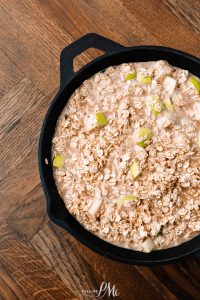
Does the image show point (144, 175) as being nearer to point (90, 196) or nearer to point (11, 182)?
point (90, 196)

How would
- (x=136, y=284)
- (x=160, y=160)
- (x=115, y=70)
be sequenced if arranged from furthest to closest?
(x=136, y=284) → (x=115, y=70) → (x=160, y=160)

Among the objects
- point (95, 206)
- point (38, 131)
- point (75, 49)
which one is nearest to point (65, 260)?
point (95, 206)

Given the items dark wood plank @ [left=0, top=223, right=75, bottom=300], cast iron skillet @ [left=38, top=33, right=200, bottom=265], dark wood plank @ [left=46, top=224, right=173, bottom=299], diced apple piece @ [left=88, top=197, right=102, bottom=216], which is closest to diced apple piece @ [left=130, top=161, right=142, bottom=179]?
diced apple piece @ [left=88, top=197, right=102, bottom=216]

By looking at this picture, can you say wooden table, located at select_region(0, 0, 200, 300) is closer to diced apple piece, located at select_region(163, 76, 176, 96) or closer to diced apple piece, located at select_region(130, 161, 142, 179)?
diced apple piece, located at select_region(163, 76, 176, 96)

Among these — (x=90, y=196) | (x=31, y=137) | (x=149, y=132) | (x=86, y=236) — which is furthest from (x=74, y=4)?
(x=86, y=236)

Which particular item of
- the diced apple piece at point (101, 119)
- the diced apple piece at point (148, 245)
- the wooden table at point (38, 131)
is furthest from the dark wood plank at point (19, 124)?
the diced apple piece at point (148, 245)

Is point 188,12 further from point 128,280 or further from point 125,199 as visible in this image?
point 128,280
